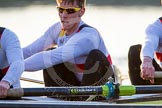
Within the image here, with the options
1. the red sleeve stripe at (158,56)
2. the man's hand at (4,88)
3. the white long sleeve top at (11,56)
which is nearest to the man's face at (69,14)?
the white long sleeve top at (11,56)

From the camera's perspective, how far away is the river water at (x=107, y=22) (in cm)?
1348

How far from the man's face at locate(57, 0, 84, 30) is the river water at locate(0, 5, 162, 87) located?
413cm

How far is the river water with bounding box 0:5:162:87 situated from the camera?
531 inches

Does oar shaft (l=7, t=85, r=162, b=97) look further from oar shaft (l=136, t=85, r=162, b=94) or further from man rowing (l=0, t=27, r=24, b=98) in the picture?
man rowing (l=0, t=27, r=24, b=98)

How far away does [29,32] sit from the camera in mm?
14938

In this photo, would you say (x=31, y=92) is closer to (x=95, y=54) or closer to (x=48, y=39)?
(x=95, y=54)

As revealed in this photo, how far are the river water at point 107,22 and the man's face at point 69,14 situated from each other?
4125 mm

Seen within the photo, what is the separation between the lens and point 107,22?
18.0 metres

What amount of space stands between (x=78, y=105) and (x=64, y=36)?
1.67m

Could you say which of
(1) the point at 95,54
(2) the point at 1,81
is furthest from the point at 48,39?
(2) the point at 1,81

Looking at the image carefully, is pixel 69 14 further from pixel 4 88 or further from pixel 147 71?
pixel 4 88

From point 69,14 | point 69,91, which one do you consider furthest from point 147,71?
point 69,91

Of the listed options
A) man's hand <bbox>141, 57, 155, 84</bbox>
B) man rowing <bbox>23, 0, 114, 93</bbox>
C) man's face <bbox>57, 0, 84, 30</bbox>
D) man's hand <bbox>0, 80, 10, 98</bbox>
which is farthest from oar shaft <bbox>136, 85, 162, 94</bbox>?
man's face <bbox>57, 0, 84, 30</bbox>

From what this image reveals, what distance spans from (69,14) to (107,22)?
480 inches
